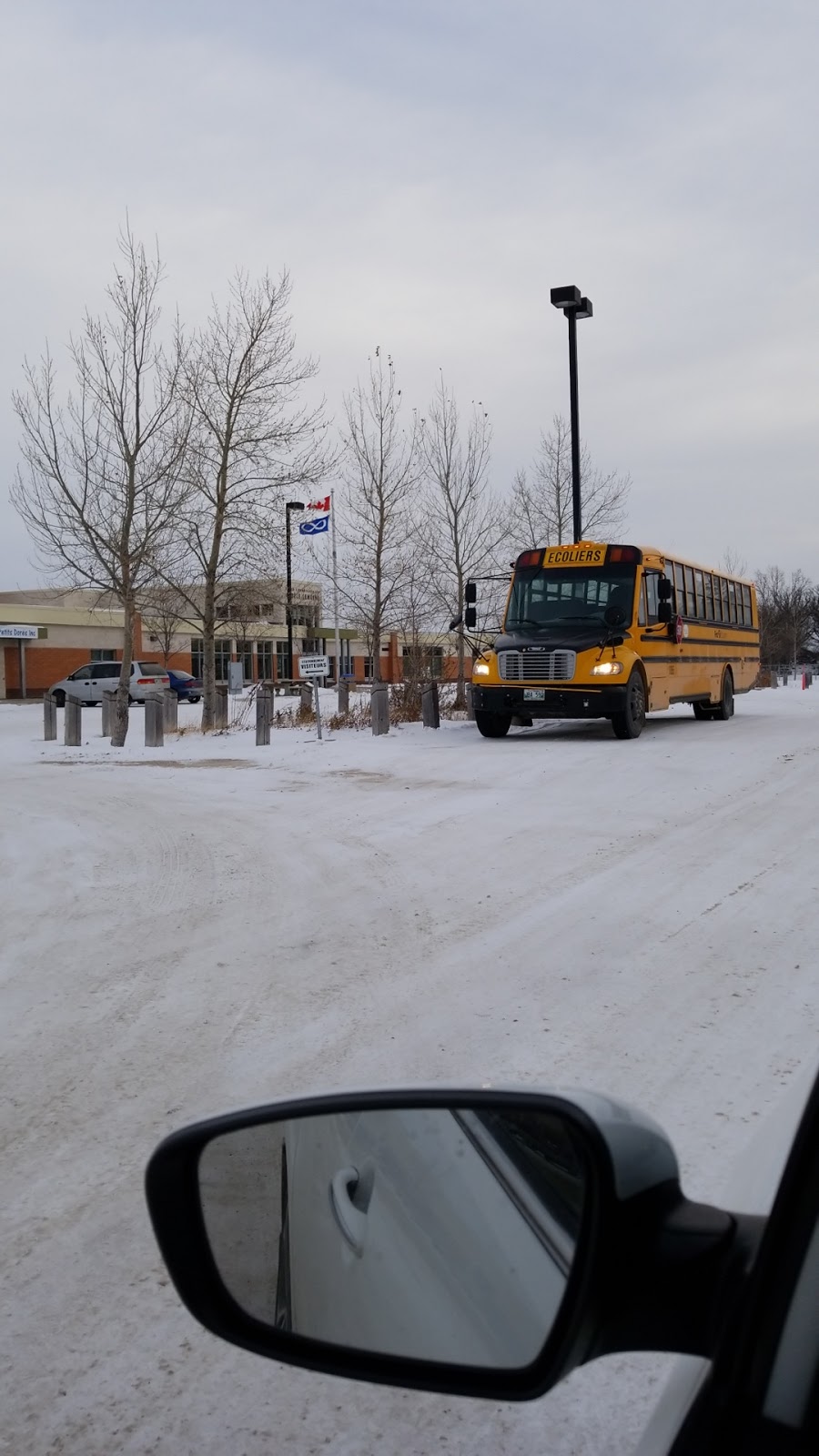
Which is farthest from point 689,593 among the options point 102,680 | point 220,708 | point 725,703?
point 102,680

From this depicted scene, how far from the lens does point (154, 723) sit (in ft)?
58.6

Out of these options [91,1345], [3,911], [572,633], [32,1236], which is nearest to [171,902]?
[3,911]

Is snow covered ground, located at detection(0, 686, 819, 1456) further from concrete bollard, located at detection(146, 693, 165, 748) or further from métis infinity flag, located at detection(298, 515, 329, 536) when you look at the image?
métis infinity flag, located at detection(298, 515, 329, 536)

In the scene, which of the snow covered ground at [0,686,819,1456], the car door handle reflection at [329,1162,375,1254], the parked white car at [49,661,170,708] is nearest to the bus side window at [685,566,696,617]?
the snow covered ground at [0,686,819,1456]

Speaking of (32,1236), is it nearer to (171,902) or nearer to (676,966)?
(676,966)

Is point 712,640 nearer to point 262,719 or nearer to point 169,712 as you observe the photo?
point 262,719

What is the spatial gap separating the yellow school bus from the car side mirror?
14.4m

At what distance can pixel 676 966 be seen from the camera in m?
4.99

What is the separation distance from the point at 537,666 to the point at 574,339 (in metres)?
8.39

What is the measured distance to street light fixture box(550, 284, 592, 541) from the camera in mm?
20797

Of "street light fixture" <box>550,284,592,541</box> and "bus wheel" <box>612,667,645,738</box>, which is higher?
"street light fixture" <box>550,284,592,541</box>

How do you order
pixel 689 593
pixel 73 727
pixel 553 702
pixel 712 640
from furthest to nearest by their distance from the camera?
1. pixel 712 640
2. pixel 689 593
3. pixel 73 727
4. pixel 553 702

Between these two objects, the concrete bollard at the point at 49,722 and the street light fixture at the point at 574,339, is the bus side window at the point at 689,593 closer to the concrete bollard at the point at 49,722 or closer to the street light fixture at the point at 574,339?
the street light fixture at the point at 574,339

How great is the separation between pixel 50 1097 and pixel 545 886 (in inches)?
141
